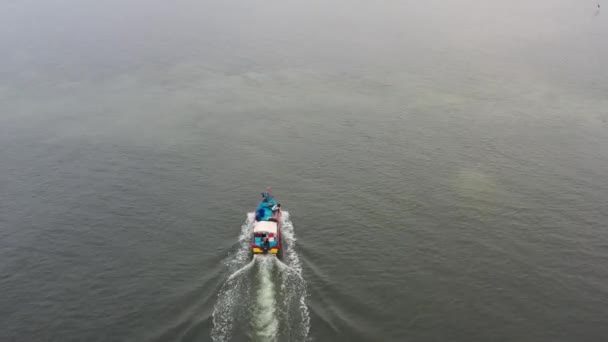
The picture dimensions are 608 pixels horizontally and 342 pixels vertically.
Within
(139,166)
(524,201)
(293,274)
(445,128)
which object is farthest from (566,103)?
(139,166)

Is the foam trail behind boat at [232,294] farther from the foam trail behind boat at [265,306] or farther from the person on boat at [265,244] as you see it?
the person on boat at [265,244]

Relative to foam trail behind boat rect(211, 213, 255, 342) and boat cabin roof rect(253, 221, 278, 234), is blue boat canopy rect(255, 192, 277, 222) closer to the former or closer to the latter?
boat cabin roof rect(253, 221, 278, 234)

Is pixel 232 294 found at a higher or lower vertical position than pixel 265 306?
higher

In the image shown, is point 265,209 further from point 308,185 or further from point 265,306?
point 265,306

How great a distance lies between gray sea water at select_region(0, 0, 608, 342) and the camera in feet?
152

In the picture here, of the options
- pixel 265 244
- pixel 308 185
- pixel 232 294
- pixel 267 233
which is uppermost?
pixel 308 185

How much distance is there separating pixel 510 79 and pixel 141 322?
306 ft

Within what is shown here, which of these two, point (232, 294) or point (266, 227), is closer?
point (232, 294)

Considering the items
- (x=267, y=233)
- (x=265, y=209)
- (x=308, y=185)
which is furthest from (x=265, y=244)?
(x=308, y=185)

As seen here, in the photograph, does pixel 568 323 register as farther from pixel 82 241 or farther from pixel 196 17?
pixel 196 17

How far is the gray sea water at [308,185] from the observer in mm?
46375

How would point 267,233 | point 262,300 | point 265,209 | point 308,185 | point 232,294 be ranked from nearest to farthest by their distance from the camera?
point 262,300 < point 232,294 < point 267,233 < point 265,209 < point 308,185

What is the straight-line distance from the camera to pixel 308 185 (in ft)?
227

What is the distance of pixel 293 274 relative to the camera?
50.4 metres
